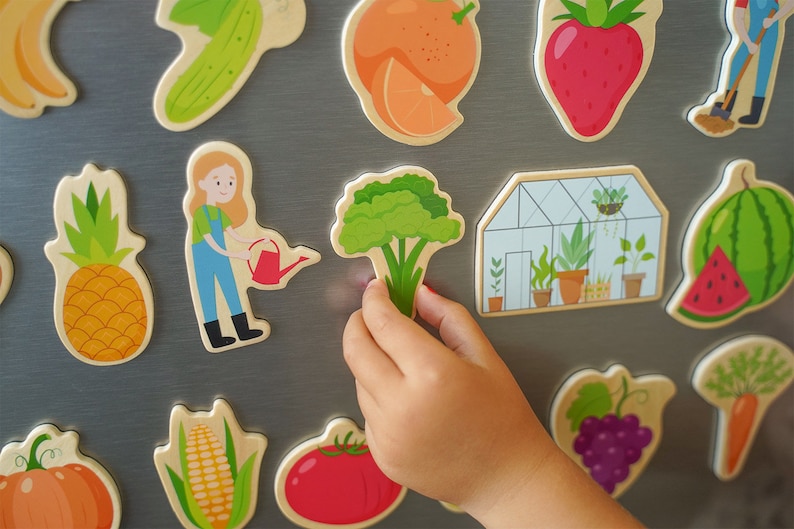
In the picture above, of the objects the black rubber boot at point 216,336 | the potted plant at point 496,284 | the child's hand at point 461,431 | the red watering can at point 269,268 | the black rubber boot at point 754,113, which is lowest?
the child's hand at point 461,431

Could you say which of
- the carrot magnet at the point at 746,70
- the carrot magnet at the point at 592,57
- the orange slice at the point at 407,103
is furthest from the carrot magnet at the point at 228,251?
the carrot magnet at the point at 746,70

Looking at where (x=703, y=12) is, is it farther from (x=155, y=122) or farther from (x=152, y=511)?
(x=152, y=511)

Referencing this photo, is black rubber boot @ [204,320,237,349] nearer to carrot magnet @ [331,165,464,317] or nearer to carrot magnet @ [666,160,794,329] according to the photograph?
carrot magnet @ [331,165,464,317]

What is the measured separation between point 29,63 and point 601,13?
38 centimetres

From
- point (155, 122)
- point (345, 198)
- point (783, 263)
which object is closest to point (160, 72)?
point (155, 122)

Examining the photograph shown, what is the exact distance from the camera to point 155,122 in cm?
42

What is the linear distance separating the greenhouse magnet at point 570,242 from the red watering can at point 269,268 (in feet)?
0.48

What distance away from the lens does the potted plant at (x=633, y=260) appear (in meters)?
0.50

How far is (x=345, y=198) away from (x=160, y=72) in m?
0.15

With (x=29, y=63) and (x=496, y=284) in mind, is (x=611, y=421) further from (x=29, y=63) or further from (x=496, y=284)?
(x=29, y=63)

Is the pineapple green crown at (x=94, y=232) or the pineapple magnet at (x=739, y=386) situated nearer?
the pineapple green crown at (x=94, y=232)

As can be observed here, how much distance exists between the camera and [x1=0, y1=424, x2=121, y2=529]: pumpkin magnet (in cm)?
46

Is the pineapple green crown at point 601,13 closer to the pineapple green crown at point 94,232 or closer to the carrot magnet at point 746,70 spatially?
the carrot magnet at point 746,70

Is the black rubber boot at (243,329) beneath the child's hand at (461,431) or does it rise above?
above
